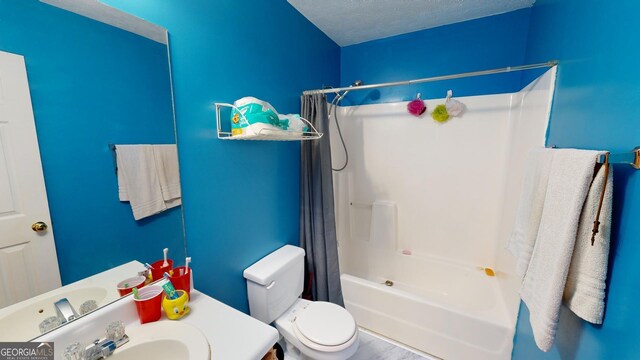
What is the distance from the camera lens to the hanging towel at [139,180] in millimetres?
906

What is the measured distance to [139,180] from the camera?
96 cm

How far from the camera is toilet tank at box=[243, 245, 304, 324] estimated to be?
141 cm

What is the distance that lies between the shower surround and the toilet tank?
2.01 feet

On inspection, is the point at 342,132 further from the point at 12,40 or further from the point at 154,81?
the point at 12,40

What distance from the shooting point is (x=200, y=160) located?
45.9 inches

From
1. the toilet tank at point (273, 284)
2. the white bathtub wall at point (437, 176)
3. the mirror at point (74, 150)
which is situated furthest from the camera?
the white bathtub wall at point (437, 176)

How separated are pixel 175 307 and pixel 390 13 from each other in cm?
223

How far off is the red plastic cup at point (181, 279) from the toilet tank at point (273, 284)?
0.40 meters

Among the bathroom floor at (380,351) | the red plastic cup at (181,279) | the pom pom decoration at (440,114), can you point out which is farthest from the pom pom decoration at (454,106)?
the red plastic cup at (181,279)

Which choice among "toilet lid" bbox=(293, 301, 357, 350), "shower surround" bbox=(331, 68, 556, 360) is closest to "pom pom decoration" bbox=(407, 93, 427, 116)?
"shower surround" bbox=(331, 68, 556, 360)

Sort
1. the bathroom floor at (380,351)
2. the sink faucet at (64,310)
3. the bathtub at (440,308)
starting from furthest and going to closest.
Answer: the bathroom floor at (380,351) → the bathtub at (440,308) → the sink faucet at (64,310)

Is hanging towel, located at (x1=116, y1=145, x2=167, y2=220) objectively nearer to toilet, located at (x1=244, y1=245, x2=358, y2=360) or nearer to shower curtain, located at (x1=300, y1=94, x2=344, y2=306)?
toilet, located at (x1=244, y1=245, x2=358, y2=360)

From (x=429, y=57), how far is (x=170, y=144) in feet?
Result: 6.96

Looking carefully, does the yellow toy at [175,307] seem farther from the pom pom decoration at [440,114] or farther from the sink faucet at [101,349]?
the pom pom decoration at [440,114]
